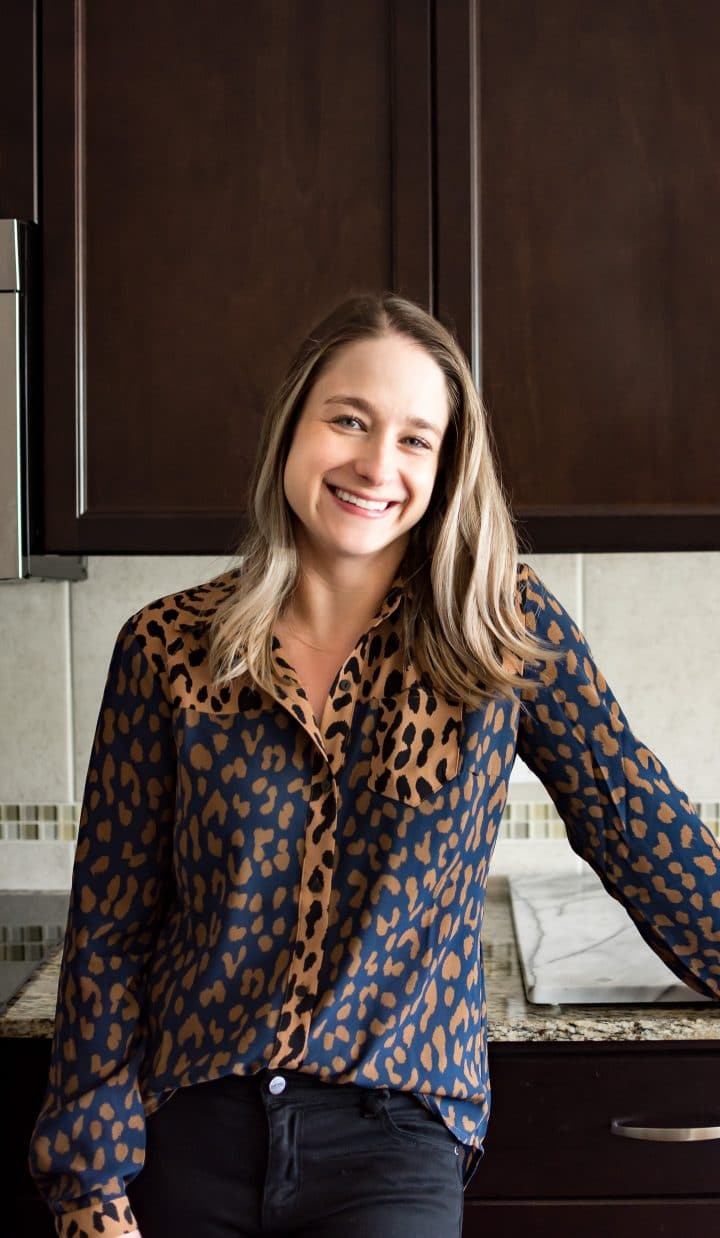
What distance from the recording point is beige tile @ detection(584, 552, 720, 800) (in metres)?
1.86

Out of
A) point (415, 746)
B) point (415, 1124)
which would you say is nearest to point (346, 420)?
point (415, 746)

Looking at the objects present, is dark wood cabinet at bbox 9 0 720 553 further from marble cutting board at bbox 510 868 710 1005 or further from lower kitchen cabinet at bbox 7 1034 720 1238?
lower kitchen cabinet at bbox 7 1034 720 1238

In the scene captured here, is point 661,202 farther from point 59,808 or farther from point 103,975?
point 59,808

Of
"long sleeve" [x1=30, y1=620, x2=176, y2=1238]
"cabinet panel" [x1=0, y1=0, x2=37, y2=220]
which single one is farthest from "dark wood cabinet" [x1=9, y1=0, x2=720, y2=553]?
"long sleeve" [x1=30, y1=620, x2=176, y2=1238]

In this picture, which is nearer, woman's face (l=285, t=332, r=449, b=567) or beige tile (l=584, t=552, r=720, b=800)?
woman's face (l=285, t=332, r=449, b=567)

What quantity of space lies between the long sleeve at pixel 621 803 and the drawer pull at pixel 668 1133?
0.23 m

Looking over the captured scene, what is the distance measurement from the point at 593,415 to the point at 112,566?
0.80m

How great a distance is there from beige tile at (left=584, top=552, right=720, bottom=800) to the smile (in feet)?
2.63

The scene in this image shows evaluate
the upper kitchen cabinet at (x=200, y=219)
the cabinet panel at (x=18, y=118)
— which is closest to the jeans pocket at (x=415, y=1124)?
the upper kitchen cabinet at (x=200, y=219)

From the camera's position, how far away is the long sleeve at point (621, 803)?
3.82 feet

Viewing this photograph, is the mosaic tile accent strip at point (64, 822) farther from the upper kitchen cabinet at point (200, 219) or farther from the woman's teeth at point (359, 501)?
the woman's teeth at point (359, 501)

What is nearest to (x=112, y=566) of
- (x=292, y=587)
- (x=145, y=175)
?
(x=145, y=175)

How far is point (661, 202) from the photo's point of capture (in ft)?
4.86

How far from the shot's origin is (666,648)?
73.6 inches
